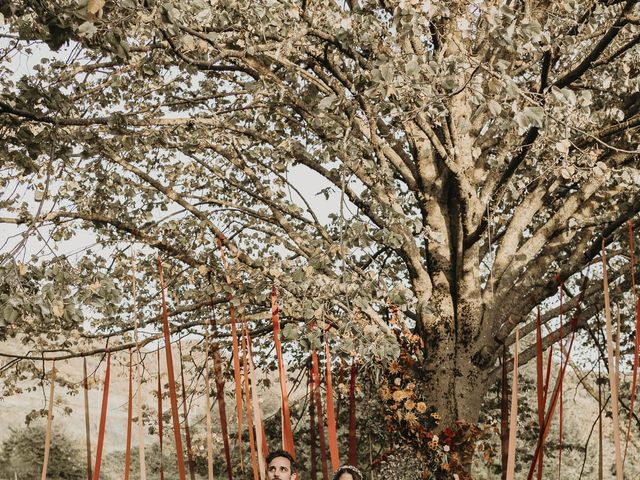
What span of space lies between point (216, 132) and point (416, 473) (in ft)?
12.8

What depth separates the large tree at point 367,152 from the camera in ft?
16.4

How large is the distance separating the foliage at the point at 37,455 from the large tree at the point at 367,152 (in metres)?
12.3

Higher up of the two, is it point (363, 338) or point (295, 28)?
point (295, 28)

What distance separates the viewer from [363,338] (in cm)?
568

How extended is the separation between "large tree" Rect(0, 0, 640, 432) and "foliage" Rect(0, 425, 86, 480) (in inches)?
483

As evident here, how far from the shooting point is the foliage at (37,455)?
1958 cm

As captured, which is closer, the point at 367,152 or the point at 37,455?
the point at 367,152

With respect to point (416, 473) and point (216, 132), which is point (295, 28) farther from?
point (416, 473)

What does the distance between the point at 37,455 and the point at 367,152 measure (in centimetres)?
1728

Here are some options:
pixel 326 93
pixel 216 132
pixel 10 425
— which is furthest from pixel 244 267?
pixel 10 425

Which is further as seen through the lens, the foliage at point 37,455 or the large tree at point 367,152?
the foliage at point 37,455

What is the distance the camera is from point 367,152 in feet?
20.1

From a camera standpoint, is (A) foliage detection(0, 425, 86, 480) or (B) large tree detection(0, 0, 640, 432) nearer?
(B) large tree detection(0, 0, 640, 432)

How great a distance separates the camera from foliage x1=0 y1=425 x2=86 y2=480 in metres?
19.6
